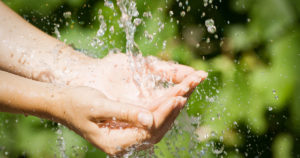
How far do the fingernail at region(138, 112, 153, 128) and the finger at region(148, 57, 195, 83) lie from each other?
0.26 m

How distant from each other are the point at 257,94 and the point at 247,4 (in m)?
0.33

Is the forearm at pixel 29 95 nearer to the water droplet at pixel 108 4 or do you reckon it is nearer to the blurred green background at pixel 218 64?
the blurred green background at pixel 218 64

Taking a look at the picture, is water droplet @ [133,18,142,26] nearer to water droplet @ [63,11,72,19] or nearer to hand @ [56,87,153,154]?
water droplet @ [63,11,72,19]

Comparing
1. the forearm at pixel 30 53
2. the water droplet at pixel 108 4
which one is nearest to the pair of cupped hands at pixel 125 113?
the forearm at pixel 30 53

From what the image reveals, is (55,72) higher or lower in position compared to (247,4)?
higher

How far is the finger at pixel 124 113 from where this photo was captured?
2.27ft

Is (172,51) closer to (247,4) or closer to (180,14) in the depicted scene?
(180,14)

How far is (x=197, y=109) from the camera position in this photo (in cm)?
124

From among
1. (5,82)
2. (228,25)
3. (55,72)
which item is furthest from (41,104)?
(228,25)

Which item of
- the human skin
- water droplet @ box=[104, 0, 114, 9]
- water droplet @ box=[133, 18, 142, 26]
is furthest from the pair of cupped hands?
water droplet @ box=[104, 0, 114, 9]

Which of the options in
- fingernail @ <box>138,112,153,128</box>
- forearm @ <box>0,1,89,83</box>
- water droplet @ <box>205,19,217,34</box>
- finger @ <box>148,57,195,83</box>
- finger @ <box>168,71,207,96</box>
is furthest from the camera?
water droplet @ <box>205,19,217,34</box>

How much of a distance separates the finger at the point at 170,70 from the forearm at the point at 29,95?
32 centimetres

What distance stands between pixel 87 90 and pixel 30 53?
1.23 feet

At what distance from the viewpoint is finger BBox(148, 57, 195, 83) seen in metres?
0.92
